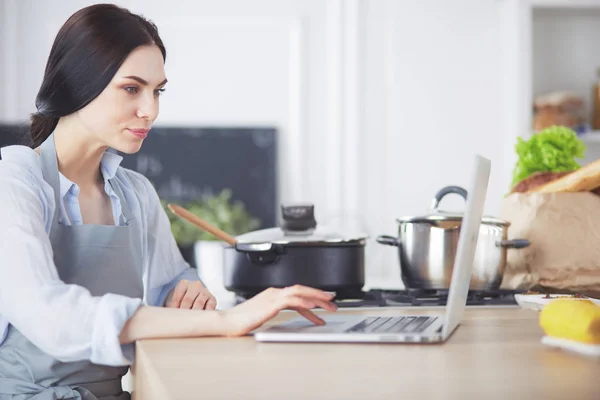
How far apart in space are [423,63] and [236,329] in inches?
131

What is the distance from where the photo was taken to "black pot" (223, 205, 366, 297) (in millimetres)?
1708

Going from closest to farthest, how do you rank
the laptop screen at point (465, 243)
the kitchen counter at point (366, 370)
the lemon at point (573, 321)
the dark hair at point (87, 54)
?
the kitchen counter at point (366, 370)
the lemon at point (573, 321)
the laptop screen at point (465, 243)
the dark hair at point (87, 54)

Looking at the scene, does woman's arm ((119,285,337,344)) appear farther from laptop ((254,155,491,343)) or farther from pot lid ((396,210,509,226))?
pot lid ((396,210,509,226))

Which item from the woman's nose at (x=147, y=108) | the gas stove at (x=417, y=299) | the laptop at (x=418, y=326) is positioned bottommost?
the gas stove at (x=417, y=299)

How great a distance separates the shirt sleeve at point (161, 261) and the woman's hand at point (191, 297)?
5cm

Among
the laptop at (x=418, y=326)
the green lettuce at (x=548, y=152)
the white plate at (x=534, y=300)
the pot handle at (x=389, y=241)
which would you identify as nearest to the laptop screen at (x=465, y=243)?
the laptop at (x=418, y=326)

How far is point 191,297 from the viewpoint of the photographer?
1593 millimetres

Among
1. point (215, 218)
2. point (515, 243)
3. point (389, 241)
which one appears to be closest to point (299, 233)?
point (389, 241)

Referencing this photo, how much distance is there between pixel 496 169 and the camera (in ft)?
14.1

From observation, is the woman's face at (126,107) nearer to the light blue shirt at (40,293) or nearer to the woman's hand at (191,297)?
the light blue shirt at (40,293)

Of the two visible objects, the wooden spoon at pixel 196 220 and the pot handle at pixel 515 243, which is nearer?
the wooden spoon at pixel 196 220

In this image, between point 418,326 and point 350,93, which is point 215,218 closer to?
point 350,93

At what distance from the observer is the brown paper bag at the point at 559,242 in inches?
68.5

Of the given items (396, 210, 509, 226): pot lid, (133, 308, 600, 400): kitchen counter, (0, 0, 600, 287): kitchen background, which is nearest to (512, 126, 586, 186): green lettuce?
(396, 210, 509, 226): pot lid
